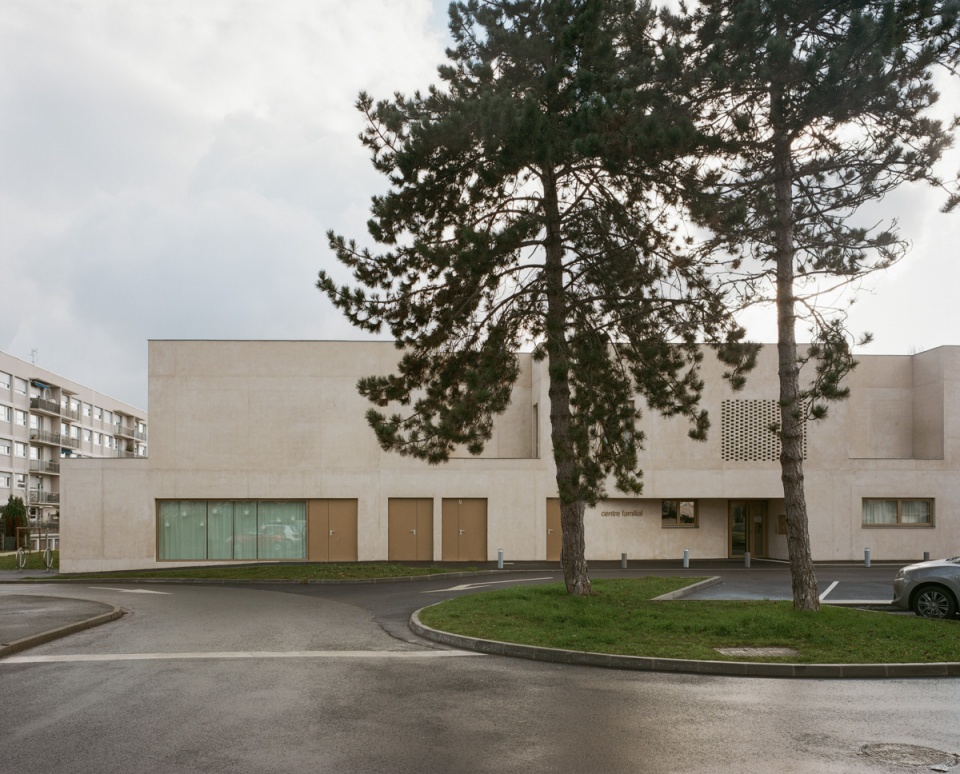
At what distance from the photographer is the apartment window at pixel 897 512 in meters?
35.1

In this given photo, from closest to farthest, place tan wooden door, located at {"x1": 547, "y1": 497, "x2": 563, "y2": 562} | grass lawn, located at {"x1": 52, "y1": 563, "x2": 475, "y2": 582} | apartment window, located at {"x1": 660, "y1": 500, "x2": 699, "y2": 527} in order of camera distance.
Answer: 1. grass lawn, located at {"x1": 52, "y1": 563, "x2": 475, "y2": 582}
2. tan wooden door, located at {"x1": 547, "y1": 497, "x2": 563, "y2": 562}
3. apartment window, located at {"x1": 660, "y1": 500, "x2": 699, "y2": 527}

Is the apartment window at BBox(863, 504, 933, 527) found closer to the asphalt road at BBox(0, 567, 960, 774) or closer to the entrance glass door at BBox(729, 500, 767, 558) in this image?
the entrance glass door at BBox(729, 500, 767, 558)

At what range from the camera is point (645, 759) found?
661 centimetres

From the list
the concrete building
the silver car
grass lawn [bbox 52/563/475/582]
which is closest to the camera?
the silver car

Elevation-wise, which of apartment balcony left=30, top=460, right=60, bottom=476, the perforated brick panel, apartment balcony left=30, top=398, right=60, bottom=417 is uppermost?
apartment balcony left=30, top=398, right=60, bottom=417

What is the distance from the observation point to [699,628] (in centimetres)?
1293

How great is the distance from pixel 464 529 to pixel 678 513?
30.1ft

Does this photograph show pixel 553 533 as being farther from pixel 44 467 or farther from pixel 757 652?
pixel 44 467

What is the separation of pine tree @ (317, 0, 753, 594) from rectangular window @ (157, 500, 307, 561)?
63.2 feet

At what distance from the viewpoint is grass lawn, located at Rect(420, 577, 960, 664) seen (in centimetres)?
1127

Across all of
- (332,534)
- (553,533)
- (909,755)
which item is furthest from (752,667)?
(332,534)

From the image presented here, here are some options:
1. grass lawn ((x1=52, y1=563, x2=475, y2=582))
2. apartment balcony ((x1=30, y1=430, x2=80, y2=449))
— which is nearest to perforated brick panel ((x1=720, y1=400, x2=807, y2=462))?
grass lawn ((x1=52, y1=563, x2=475, y2=582))

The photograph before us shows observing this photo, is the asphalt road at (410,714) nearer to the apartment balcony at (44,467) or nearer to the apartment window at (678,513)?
the apartment window at (678,513)

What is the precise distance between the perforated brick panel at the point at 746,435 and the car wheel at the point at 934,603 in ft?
65.6
